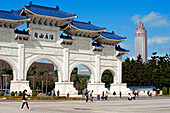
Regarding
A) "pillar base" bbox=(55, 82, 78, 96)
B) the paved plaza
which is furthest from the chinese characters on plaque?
the paved plaza

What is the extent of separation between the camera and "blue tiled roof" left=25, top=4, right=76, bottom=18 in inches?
1409

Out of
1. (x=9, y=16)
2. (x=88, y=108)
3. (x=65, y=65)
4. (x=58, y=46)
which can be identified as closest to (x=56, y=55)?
(x=58, y=46)

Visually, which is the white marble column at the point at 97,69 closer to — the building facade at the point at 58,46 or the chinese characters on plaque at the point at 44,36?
the building facade at the point at 58,46

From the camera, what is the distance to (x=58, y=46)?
37.5 m

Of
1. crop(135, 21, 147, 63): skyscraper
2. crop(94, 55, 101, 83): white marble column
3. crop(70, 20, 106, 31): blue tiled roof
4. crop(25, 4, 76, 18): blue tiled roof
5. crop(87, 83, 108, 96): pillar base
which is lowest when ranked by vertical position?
crop(87, 83, 108, 96): pillar base

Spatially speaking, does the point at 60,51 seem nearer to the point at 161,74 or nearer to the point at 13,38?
the point at 13,38

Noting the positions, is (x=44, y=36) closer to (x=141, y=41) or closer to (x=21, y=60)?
(x=21, y=60)

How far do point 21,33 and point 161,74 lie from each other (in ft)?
106

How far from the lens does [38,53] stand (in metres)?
35.8

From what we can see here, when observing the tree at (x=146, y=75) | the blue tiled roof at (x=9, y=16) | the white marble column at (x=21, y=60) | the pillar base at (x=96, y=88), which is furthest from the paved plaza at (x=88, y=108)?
the tree at (x=146, y=75)

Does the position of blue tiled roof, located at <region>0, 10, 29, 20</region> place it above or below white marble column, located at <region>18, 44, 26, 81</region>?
above

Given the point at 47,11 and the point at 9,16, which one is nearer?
the point at 9,16

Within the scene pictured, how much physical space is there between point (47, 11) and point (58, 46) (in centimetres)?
512

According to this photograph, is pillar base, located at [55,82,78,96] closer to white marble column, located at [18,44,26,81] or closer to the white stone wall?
the white stone wall
